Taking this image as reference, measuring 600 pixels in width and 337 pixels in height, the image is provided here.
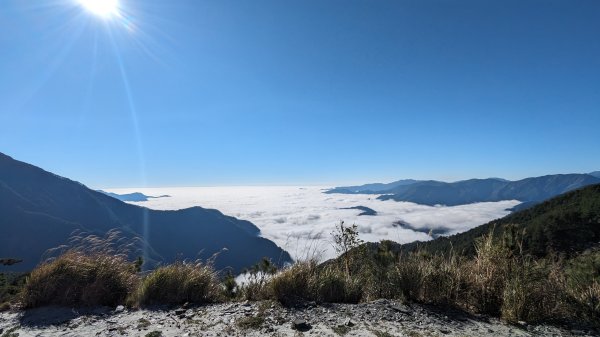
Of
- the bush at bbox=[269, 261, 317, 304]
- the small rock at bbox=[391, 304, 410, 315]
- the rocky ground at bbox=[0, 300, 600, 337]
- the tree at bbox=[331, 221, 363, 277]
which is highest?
the tree at bbox=[331, 221, 363, 277]

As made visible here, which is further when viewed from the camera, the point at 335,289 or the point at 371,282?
the point at 371,282

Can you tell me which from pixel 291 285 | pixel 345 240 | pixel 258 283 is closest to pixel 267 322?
pixel 291 285

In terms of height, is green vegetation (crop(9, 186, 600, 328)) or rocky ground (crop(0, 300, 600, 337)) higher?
green vegetation (crop(9, 186, 600, 328))

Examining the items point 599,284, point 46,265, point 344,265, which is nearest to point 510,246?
point 599,284

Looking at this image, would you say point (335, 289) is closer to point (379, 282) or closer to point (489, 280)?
point (379, 282)

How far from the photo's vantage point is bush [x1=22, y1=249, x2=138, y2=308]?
7238 millimetres

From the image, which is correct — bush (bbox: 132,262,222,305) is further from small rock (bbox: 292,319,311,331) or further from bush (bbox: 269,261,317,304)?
small rock (bbox: 292,319,311,331)

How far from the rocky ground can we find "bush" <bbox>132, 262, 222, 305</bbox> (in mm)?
500

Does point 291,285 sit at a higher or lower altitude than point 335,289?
higher

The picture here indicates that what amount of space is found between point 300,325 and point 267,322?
627 millimetres

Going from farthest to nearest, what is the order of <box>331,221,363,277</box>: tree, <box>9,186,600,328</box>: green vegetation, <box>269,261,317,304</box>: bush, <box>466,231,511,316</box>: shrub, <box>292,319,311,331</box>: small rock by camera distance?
<box>331,221,363,277</box>: tree
<box>269,261,317,304</box>: bush
<box>466,231,511,316</box>: shrub
<box>9,186,600,328</box>: green vegetation
<box>292,319,311,331</box>: small rock

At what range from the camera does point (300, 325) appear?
5.43m

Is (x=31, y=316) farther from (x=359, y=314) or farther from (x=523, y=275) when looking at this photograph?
(x=523, y=275)

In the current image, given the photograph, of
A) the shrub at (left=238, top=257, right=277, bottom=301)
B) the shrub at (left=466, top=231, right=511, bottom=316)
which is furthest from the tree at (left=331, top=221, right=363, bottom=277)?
the shrub at (left=466, top=231, right=511, bottom=316)
